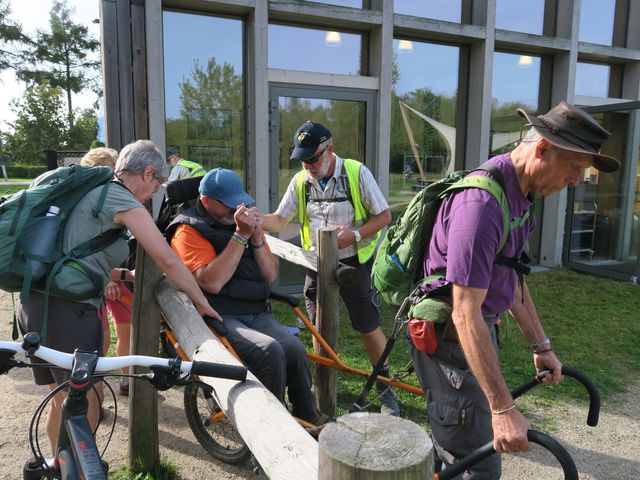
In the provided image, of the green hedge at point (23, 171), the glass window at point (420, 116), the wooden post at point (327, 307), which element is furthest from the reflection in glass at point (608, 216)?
the green hedge at point (23, 171)

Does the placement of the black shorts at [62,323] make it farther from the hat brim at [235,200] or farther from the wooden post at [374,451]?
the wooden post at [374,451]

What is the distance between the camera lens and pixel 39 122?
3212 centimetres

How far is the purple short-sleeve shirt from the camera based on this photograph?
76.5 inches

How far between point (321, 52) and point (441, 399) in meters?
6.19

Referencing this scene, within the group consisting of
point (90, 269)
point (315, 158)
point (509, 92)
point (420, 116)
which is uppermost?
point (509, 92)

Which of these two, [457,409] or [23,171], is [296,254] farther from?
[23,171]

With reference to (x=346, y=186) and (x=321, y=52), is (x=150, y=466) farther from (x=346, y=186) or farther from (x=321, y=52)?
(x=321, y=52)

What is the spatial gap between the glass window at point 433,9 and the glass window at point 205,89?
276cm

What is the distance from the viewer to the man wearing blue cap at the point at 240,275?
2.90 metres

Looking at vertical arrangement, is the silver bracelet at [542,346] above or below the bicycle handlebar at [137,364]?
below

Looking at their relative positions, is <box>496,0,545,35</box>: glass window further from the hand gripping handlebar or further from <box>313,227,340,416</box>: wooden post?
the hand gripping handlebar

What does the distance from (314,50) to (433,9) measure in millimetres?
2243

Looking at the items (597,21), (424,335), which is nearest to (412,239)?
(424,335)

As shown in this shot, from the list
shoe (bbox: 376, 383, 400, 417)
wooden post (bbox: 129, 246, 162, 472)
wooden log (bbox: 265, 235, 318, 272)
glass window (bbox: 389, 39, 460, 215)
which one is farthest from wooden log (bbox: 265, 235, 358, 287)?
glass window (bbox: 389, 39, 460, 215)
